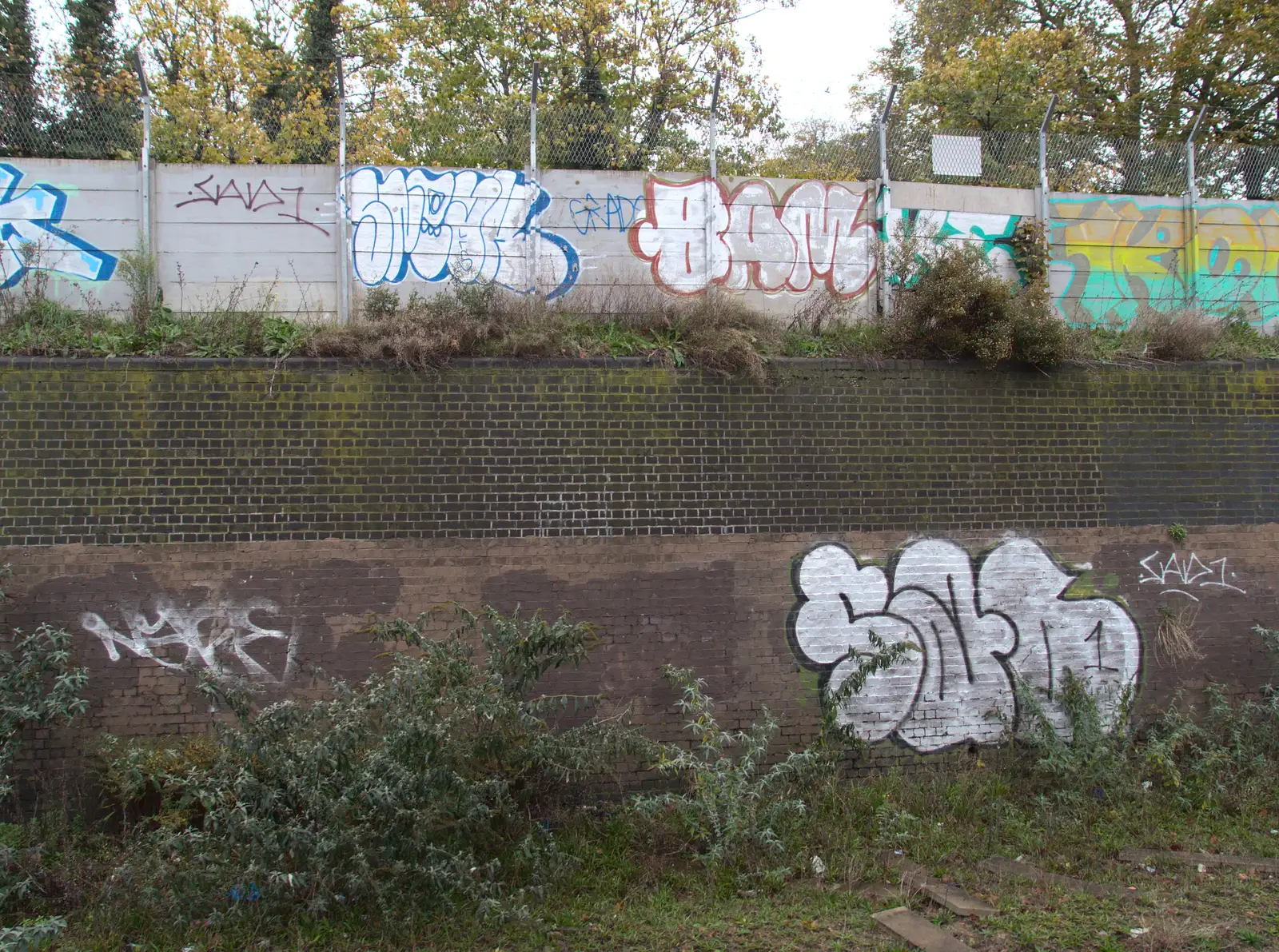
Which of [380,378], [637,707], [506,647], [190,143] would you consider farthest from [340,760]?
[190,143]

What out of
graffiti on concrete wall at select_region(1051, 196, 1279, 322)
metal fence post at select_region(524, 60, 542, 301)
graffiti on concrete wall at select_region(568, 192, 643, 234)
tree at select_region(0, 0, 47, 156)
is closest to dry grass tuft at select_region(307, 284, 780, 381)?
metal fence post at select_region(524, 60, 542, 301)

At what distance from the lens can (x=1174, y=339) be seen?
25.5 feet

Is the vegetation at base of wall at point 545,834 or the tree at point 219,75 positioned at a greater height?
the tree at point 219,75

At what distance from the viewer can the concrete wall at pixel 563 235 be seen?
724 cm

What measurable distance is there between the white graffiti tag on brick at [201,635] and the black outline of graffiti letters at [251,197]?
11.1 ft

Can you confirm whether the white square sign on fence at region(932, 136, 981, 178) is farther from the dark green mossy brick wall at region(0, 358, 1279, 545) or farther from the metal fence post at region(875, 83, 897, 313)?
the dark green mossy brick wall at region(0, 358, 1279, 545)

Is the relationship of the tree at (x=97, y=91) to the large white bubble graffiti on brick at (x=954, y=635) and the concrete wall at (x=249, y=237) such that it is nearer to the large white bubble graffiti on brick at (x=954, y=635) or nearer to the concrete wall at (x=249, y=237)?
the concrete wall at (x=249, y=237)

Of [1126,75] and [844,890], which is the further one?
[1126,75]

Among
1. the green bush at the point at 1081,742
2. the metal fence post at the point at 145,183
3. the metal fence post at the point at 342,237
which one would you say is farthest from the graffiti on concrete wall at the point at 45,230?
the green bush at the point at 1081,742

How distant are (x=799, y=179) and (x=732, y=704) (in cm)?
486

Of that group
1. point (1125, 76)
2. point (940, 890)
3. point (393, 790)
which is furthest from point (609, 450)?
point (1125, 76)

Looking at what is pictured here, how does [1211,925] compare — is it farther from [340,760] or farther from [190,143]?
[190,143]

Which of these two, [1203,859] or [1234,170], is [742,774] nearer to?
[1203,859]

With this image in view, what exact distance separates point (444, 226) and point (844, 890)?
19.9 feet
